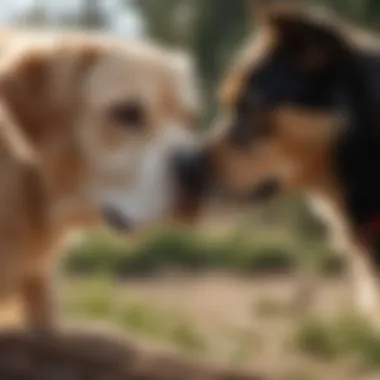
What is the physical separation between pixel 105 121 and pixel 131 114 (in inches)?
1.2

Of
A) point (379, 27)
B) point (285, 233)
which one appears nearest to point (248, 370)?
point (285, 233)

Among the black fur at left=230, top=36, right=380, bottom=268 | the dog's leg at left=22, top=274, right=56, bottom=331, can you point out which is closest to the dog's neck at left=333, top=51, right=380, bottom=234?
the black fur at left=230, top=36, right=380, bottom=268

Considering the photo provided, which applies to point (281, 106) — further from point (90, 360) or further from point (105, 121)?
point (90, 360)

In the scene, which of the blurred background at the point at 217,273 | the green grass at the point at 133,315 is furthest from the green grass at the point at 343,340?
the green grass at the point at 133,315

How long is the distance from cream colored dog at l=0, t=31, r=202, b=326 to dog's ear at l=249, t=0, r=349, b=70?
0.38 ft

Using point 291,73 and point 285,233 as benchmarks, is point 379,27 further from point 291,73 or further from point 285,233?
point 285,233

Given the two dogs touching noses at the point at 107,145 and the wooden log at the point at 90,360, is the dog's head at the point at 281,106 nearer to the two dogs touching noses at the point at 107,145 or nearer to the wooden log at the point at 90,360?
the two dogs touching noses at the point at 107,145

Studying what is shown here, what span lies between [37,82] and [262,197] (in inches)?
11.2

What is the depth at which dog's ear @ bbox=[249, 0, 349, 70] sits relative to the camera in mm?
1252

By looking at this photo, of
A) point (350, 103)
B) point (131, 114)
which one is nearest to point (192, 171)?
point (131, 114)

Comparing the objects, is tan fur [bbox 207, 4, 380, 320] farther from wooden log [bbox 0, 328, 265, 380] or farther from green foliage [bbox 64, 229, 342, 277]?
wooden log [bbox 0, 328, 265, 380]

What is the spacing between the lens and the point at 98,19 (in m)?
1.22

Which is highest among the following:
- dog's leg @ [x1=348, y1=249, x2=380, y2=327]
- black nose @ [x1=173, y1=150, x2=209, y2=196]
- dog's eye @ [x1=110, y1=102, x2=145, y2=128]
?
dog's eye @ [x1=110, y1=102, x2=145, y2=128]

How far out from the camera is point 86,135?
1218 mm
